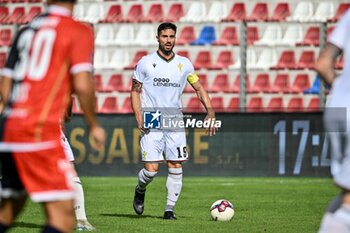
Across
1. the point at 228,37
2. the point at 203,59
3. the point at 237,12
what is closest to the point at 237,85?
the point at 203,59

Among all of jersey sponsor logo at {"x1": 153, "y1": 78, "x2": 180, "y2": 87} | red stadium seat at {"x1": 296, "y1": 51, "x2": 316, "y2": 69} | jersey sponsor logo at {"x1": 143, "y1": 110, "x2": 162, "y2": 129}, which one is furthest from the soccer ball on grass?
red stadium seat at {"x1": 296, "y1": 51, "x2": 316, "y2": 69}

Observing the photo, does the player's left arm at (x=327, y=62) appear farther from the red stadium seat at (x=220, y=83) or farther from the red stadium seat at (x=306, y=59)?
the red stadium seat at (x=306, y=59)

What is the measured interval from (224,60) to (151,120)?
11.2 metres

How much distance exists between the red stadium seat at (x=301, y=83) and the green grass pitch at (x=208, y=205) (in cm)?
390

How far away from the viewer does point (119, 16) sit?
25672 mm

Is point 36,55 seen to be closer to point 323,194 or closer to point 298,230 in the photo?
point 298,230

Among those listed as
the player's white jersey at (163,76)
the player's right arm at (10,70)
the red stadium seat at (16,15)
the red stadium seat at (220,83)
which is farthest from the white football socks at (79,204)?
the red stadium seat at (16,15)

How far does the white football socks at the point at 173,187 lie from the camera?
12.8 metres

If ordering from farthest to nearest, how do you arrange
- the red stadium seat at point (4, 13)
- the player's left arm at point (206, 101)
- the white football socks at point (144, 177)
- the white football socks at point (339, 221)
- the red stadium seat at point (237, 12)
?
the red stadium seat at point (4, 13) < the red stadium seat at point (237, 12) < the white football socks at point (144, 177) < the player's left arm at point (206, 101) < the white football socks at point (339, 221)

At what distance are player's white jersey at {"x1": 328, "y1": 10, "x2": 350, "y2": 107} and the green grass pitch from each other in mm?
5322

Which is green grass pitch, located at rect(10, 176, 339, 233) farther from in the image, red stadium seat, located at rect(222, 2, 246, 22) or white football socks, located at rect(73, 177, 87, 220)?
red stadium seat, located at rect(222, 2, 246, 22)

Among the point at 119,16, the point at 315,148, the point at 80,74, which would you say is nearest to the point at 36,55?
the point at 80,74

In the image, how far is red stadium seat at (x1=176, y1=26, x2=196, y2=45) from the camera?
82.0 feet

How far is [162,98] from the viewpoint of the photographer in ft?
44.1
